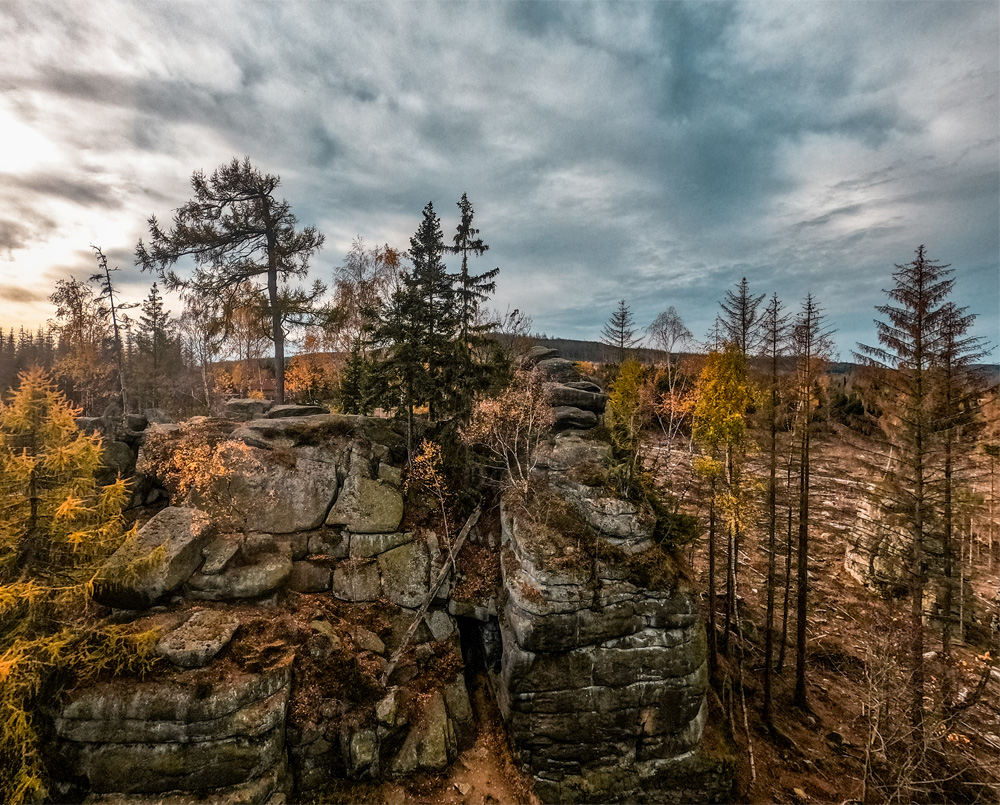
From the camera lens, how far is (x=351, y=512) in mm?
17547

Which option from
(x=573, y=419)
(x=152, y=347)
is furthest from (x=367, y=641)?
(x=152, y=347)

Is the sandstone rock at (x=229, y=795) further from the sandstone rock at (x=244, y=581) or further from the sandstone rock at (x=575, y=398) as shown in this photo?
the sandstone rock at (x=575, y=398)

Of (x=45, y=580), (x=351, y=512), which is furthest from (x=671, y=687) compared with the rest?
(x=45, y=580)

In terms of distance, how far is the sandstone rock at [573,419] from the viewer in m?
21.0

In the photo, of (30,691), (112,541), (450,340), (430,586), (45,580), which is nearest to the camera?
(30,691)

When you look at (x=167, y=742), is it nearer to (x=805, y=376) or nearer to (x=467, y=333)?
(x=467, y=333)

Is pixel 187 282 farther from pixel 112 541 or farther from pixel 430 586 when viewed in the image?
pixel 430 586

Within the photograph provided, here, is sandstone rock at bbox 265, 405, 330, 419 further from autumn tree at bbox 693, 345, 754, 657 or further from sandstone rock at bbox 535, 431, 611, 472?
autumn tree at bbox 693, 345, 754, 657

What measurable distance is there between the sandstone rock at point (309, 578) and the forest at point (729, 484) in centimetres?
474

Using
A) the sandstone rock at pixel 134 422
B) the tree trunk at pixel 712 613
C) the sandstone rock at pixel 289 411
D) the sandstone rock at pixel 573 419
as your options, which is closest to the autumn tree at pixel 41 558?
the sandstone rock at pixel 134 422

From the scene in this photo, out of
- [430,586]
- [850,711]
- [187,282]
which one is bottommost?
[850,711]

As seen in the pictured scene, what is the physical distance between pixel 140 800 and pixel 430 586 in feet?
31.1

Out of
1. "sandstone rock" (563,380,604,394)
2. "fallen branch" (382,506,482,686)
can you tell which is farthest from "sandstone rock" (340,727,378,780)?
"sandstone rock" (563,380,604,394)

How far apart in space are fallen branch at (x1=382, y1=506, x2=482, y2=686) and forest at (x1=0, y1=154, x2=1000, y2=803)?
877 millimetres
